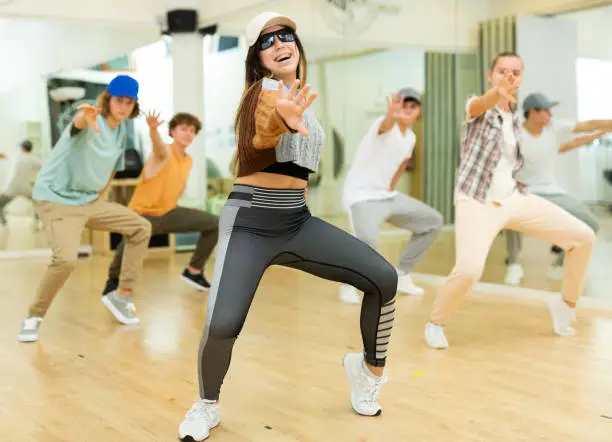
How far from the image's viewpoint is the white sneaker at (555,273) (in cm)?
539

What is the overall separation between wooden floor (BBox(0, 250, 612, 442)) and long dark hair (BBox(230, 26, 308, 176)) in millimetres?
911

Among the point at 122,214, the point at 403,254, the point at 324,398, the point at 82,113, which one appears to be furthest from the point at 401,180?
the point at 324,398

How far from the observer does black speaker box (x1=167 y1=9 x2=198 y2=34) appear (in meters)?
8.73

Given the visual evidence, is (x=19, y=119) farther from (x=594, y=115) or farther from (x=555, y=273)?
(x=594, y=115)

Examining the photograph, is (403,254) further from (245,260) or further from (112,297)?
(245,260)

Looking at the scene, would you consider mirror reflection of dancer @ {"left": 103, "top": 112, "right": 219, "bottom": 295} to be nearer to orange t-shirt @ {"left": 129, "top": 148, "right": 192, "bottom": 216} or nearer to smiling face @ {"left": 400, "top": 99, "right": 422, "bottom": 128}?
orange t-shirt @ {"left": 129, "top": 148, "right": 192, "bottom": 216}

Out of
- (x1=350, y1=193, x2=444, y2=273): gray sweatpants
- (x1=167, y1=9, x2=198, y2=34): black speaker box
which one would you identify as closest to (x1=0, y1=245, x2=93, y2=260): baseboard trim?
(x1=167, y1=9, x2=198, y2=34): black speaker box

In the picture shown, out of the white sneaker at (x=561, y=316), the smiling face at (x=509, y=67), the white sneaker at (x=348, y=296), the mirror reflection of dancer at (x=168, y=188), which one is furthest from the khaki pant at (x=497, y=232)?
the mirror reflection of dancer at (x=168, y=188)

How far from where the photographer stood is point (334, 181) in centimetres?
705

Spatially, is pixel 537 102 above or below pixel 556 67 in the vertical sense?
below

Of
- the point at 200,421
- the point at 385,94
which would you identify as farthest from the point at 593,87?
the point at 200,421

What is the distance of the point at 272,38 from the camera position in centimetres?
257

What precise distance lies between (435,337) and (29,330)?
81.6 inches

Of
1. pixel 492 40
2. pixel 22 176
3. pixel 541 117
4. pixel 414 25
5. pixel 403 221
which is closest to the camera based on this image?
pixel 541 117
